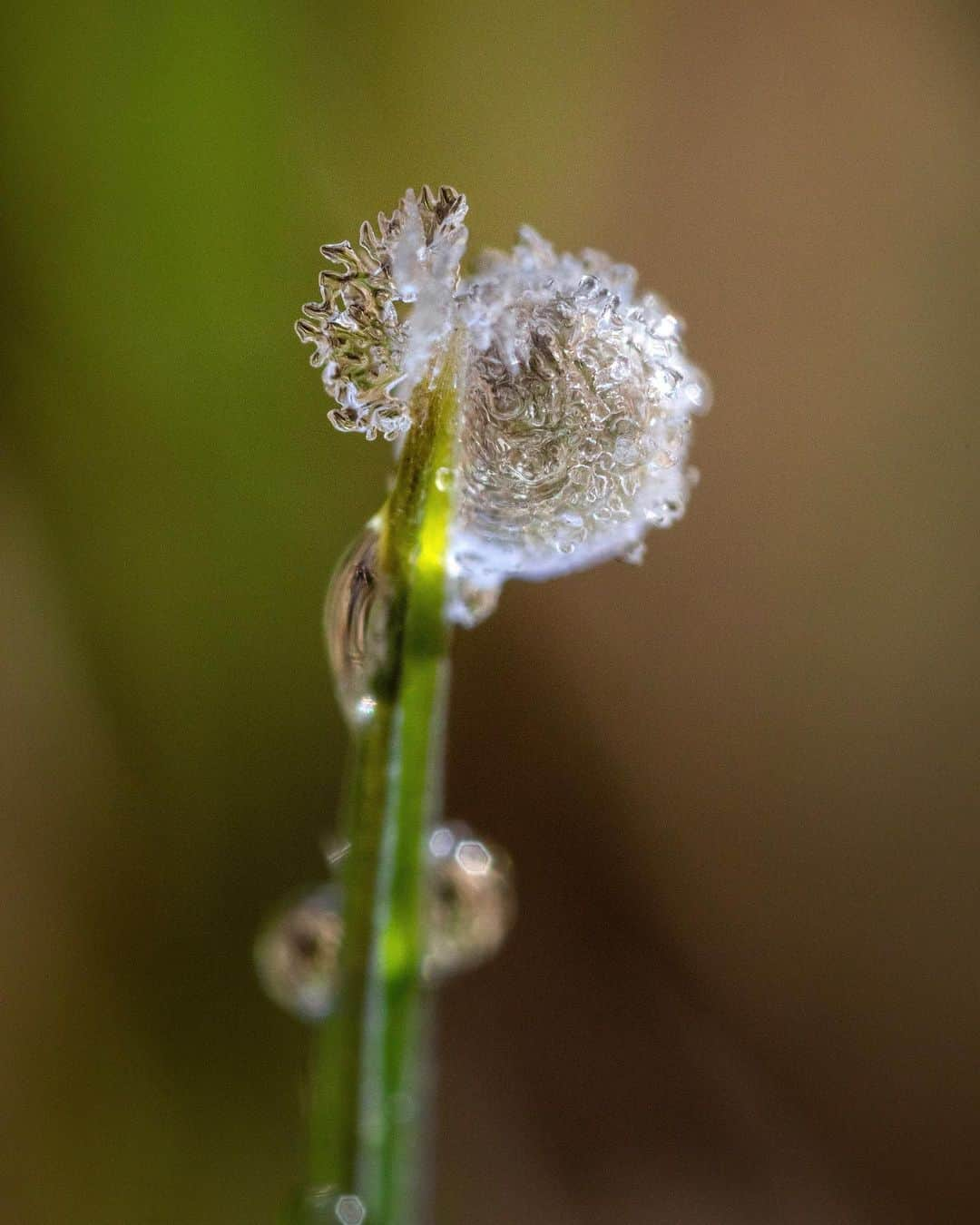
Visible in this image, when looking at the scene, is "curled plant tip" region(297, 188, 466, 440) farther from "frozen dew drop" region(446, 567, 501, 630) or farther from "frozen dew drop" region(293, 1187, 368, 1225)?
"frozen dew drop" region(293, 1187, 368, 1225)

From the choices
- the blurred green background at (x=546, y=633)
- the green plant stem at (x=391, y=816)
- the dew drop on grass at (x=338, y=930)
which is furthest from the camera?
the blurred green background at (x=546, y=633)

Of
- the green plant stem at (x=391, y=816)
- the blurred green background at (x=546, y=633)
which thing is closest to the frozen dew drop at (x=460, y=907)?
the green plant stem at (x=391, y=816)

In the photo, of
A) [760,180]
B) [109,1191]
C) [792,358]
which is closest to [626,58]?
[760,180]

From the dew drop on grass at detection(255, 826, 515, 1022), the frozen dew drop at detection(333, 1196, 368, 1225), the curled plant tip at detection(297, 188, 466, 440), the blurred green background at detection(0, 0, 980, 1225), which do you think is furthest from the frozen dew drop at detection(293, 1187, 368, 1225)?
the blurred green background at detection(0, 0, 980, 1225)

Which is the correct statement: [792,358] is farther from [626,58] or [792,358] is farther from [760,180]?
[626,58]

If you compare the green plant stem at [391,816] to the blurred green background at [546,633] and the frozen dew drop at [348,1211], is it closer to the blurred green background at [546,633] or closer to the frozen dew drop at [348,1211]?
the frozen dew drop at [348,1211]
